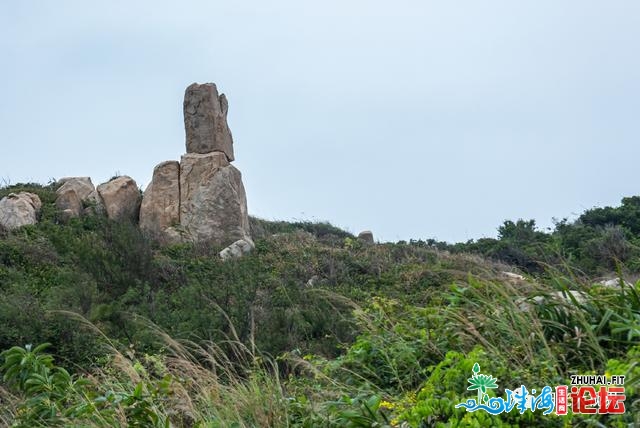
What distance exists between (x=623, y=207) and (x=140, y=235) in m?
16.2

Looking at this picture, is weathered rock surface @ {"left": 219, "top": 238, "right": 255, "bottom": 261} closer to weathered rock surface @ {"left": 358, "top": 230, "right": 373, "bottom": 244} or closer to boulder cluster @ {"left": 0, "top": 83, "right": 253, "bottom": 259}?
boulder cluster @ {"left": 0, "top": 83, "right": 253, "bottom": 259}

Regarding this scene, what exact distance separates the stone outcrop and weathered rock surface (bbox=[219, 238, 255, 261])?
4401 millimetres

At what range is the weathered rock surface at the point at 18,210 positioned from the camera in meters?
21.5

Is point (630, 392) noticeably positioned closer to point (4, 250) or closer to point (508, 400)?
point (508, 400)

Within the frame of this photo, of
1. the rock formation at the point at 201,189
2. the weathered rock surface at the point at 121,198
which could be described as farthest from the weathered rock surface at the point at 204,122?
the weathered rock surface at the point at 121,198

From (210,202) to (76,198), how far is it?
3960mm

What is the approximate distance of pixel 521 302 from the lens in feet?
14.4

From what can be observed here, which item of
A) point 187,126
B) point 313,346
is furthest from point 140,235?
point 313,346

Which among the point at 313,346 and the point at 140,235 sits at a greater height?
A: the point at 140,235

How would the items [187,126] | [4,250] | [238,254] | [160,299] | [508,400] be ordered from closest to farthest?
[508,400], [160,299], [4,250], [238,254], [187,126]

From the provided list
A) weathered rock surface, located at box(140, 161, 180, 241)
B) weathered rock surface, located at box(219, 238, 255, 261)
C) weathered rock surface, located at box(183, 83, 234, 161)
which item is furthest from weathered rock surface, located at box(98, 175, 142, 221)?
weathered rock surface, located at box(219, 238, 255, 261)

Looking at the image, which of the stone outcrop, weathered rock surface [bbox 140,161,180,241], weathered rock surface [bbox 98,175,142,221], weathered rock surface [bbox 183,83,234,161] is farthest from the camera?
weathered rock surface [bbox 183,83,234,161]

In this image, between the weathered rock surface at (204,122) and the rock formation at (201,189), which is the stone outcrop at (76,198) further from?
the weathered rock surface at (204,122)

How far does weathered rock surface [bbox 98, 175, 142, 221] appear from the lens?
942 inches
